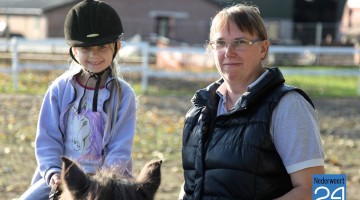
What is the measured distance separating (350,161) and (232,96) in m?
5.97

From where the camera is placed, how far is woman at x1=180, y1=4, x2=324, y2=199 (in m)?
3.06

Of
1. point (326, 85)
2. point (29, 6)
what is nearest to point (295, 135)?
point (326, 85)

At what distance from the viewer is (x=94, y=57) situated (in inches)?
146

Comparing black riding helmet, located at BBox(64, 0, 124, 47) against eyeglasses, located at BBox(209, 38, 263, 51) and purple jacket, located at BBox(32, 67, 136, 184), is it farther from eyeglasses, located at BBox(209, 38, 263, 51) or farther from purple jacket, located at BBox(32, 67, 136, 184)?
eyeglasses, located at BBox(209, 38, 263, 51)

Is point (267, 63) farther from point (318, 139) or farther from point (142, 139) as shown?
point (142, 139)

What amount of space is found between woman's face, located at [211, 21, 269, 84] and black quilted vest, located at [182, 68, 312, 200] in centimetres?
11

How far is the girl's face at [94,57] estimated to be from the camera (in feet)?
12.2

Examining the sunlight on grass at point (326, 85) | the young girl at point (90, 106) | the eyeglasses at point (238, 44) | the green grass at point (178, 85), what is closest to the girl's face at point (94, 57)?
the young girl at point (90, 106)

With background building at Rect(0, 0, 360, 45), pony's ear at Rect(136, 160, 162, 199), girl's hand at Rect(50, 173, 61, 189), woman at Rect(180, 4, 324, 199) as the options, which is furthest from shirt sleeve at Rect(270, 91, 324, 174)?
background building at Rect(0, 0, 360, 45)

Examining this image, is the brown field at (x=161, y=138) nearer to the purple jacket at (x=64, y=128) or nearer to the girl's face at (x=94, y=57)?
the purple jacket at (x=64, y=128)

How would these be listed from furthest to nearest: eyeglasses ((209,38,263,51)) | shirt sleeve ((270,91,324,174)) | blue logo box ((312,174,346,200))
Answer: eyeglasses ((209,38,263,51))
shirt sleeve ((270,91,324,174))
blue logo box ((312,174,346,200))

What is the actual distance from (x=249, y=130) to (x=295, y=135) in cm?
22

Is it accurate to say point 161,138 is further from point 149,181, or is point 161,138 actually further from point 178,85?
point 178,85

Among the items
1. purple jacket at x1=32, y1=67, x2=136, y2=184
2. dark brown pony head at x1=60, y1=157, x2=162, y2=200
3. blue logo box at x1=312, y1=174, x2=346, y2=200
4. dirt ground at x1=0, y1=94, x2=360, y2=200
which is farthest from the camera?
dirt ground at x1=0, y1=94, x2=360, y2=200
